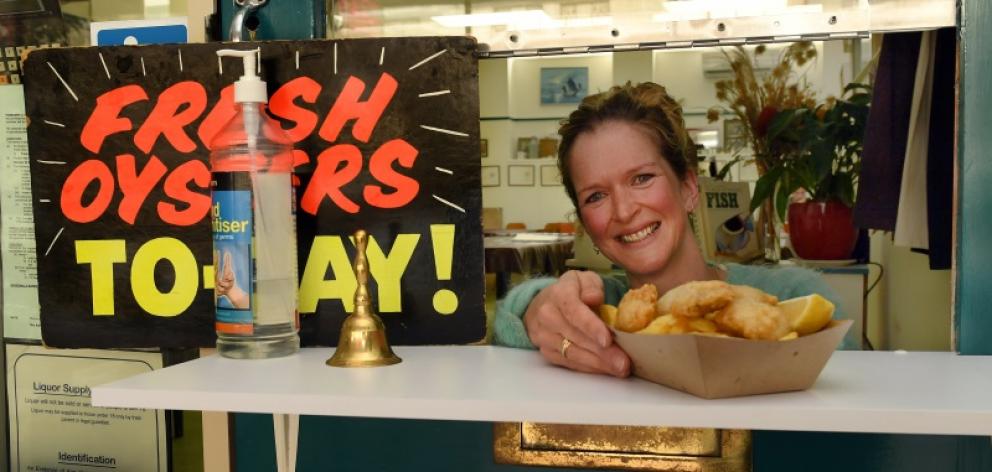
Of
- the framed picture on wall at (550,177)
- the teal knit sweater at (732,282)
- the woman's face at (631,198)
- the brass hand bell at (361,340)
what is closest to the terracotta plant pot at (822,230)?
the teal knit sweater at (732,282)

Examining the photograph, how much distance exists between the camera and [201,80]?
1181 millimetres

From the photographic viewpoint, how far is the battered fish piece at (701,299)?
2.52 ft

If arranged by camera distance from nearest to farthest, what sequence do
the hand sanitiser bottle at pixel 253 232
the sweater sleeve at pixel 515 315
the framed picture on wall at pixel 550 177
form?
1. the hand sanitiser bottle at pixel 253 232
2. the sweater sleeve at pixel 515 315
3. the framed picture on wall at pixel 550 177

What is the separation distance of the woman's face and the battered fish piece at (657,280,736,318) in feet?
1.26

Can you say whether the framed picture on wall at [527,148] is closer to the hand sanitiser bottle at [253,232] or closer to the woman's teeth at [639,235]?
the woman's teeth at [639,235]

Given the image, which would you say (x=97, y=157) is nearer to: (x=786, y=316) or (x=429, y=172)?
(x=429, y=172)

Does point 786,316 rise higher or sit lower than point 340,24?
lower

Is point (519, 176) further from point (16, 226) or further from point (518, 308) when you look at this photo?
point (16, 226)

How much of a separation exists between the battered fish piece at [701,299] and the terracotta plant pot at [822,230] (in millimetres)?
658

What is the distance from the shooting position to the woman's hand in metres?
0.88

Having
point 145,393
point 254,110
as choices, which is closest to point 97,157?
point 254,110

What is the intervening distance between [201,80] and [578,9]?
55cm

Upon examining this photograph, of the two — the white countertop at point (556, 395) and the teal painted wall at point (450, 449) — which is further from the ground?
the white countertop at point (556, 395)

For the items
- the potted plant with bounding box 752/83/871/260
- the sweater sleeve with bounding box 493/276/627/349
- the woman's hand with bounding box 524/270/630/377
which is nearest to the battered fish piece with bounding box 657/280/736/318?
the woman's hand with bounding box 524/270/630/377
